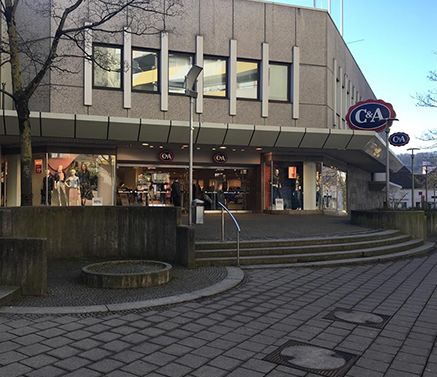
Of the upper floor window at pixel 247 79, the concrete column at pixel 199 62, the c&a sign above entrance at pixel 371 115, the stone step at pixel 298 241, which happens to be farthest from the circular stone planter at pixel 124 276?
the c&a sign above entrance at pixel 371 115

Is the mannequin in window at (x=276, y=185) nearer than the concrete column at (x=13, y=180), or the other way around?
the concrete column at (x=13, y=180)

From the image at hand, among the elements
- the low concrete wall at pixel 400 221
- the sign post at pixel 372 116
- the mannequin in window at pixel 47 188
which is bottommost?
the low concrete wall at pixel 400 221

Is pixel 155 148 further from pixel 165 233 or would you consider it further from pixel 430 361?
pixel 430 361

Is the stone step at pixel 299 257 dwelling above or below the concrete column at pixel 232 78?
below

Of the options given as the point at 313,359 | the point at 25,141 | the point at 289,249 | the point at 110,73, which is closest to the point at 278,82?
the point at 110,73

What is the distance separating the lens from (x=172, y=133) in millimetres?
17172

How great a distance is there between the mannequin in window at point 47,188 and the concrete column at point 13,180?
5.90 feet

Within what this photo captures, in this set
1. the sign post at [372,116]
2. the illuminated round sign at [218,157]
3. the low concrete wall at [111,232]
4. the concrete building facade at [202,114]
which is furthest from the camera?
the illuminated round sign at [218,157]

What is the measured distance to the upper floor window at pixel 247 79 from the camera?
1886cm

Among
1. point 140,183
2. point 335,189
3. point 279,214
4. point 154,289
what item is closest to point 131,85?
point 140,183

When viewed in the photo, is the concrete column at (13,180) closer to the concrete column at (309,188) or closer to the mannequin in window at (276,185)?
the mannequin in window at (276,185)

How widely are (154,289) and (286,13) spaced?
15.3 meters

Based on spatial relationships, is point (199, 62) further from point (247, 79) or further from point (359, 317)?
point (359, 317)

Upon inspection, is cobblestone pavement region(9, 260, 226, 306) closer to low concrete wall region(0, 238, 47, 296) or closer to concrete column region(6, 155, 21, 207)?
low concrete wall region(0, 238, 47, 296)
